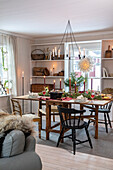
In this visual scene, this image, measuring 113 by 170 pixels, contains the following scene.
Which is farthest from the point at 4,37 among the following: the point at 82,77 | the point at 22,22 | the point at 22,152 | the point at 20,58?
the point at 22,152

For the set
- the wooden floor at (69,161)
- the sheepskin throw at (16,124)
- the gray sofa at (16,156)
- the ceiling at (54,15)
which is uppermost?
the ceiling at (54,15)

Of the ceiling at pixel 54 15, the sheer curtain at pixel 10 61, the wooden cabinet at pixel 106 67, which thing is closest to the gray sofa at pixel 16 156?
the ceiling at pixel 54 15

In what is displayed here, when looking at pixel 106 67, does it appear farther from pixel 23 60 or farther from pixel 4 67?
pixel 4 67

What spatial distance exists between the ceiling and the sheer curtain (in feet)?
1.11

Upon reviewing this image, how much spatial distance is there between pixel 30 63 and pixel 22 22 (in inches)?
83.4

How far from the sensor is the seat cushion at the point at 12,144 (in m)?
1.61

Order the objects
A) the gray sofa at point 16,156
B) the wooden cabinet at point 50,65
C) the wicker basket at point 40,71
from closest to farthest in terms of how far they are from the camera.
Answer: the gray sofa at point 16,156, the wooden cabinet at point 50,65, the wicker basket at point 40,71

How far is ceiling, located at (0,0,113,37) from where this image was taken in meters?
3.36

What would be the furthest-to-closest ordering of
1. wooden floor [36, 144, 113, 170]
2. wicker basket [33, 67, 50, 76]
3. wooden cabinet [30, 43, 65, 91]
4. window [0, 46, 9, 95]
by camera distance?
wicker basket [33, 67, 50, 76] < wooden cabinet [30, 43, 65, 91] < window [0, 46, 9, 95] < wooden floor [36, 144, 113, 170]

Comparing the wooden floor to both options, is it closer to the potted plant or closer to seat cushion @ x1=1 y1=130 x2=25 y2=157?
seat cushion @ x1=1 y1=130 x2=25 y2=157

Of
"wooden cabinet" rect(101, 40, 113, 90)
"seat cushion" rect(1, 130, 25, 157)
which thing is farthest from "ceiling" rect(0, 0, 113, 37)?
"seat cushion" rect(1, 130, 25, 157)

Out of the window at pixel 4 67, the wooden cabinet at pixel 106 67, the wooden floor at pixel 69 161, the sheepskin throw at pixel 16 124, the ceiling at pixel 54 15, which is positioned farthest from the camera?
the wooden cabinet at pixel 106 67

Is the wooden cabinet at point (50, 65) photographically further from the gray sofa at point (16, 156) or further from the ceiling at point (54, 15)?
the gray sofa at point (16, 156)

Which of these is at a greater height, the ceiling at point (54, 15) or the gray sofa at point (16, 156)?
the ceiling at point (54, 15)
